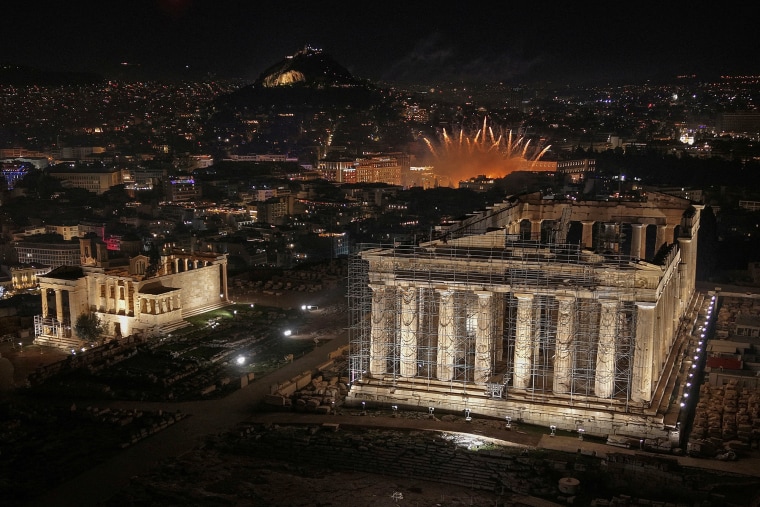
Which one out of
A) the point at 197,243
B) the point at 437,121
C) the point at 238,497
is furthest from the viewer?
the point at 437,121

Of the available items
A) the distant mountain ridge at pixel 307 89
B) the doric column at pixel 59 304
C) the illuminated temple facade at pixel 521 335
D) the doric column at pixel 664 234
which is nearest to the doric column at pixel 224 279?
the doric column at pixel 59 304

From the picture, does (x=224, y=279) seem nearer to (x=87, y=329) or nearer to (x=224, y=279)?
(x=224, y=279)

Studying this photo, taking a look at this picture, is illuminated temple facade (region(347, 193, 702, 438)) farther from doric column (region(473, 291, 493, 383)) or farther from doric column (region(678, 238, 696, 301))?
doric column (region(678, 238, 696, 301))

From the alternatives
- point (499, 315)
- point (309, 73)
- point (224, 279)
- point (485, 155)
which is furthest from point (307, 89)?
point (499, 315)

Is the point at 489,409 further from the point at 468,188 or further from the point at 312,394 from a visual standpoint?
the point at 468,188

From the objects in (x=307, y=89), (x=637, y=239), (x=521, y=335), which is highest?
(x=307, y=89)

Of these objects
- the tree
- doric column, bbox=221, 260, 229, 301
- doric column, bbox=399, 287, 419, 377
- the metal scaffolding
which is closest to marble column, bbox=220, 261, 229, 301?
doric column, bbox=221, 260, 229, 301

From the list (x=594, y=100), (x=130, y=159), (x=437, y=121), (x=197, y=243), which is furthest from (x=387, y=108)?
(x=197, y=243)
